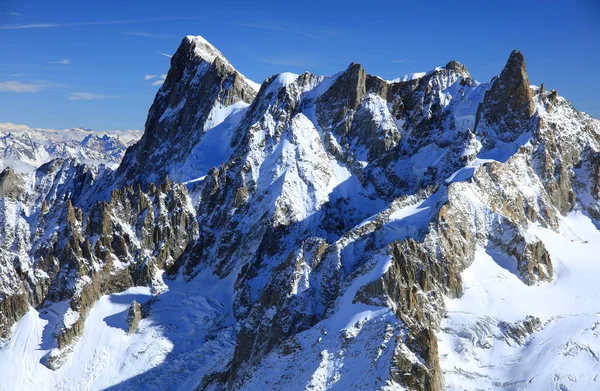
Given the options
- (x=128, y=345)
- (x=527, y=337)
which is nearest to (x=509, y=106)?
(x=527, y=337)

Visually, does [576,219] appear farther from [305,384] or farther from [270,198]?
[305,384]

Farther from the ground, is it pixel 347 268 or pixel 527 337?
pixel 347 268

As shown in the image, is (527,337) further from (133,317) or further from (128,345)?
(133,317)

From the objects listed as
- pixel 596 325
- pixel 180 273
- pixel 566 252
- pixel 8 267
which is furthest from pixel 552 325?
pixel 8 267

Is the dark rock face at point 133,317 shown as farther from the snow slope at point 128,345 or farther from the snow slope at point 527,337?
the snow slope at point 527,337

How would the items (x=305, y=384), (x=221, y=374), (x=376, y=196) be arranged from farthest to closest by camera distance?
(x=376, y=196)
(x=221, y=374)
(x=305, y=384)

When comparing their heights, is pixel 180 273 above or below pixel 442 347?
above

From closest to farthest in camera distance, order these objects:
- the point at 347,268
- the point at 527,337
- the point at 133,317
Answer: the point at 527,337 < the point at 347,268 < the point at 133,317
